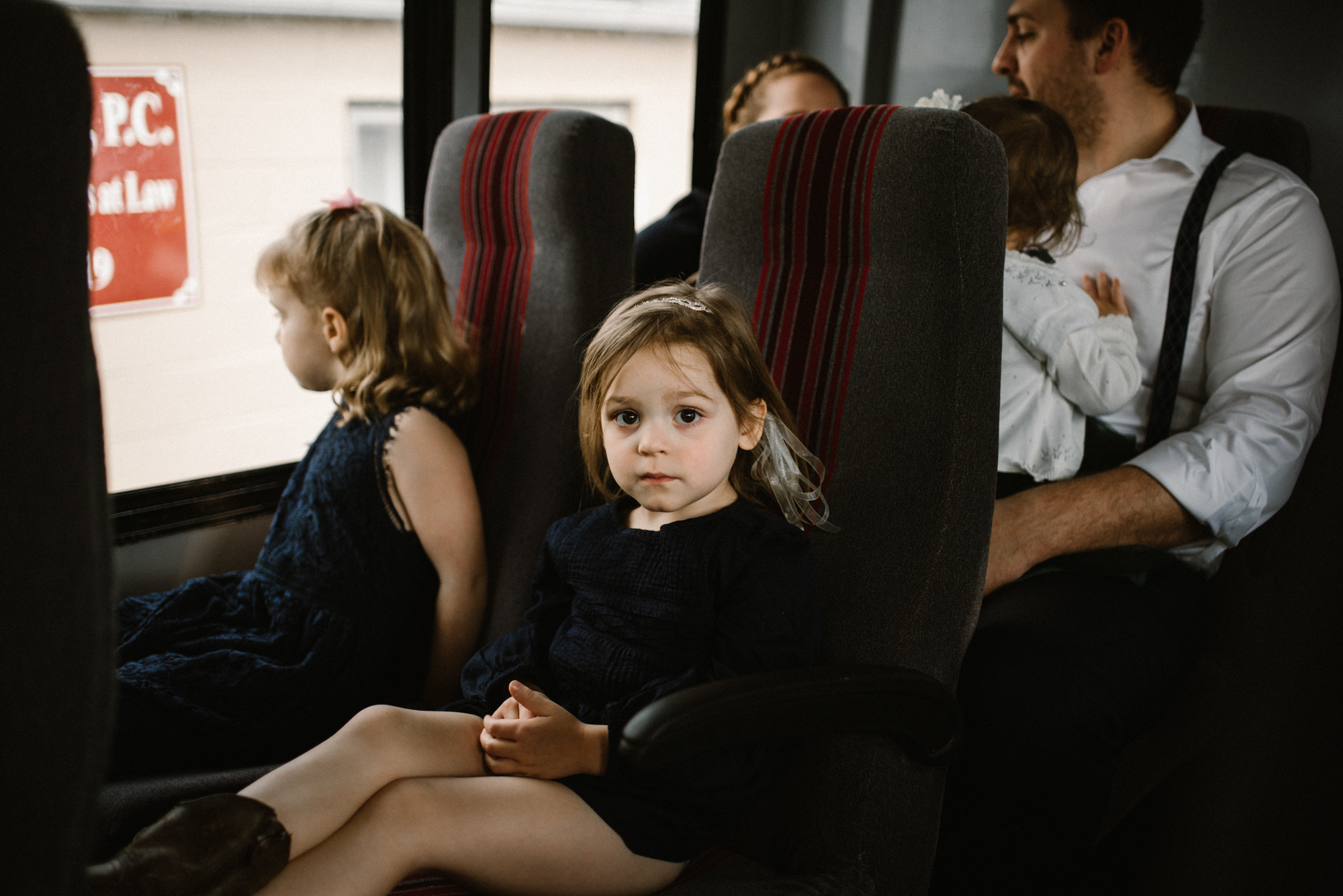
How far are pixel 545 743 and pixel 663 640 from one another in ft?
0.62

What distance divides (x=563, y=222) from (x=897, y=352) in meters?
0.63

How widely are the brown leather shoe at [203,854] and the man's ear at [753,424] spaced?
2.27 feet

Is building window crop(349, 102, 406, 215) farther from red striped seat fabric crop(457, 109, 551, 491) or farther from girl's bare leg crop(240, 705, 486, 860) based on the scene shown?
girl's bare leg crop(240, 705, 486, 860)

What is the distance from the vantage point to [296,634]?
1.49 metres

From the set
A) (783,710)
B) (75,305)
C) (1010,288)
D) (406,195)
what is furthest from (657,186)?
(75,305)

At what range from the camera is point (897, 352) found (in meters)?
1.15

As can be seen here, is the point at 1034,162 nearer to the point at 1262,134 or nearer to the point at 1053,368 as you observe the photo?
the point at 1053,368

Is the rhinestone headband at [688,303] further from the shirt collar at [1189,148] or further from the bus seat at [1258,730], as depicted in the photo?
the shirt collar at [1189,148]

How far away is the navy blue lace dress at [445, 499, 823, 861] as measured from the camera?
1.07 meters

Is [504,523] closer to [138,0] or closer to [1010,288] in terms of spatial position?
[1010,288]

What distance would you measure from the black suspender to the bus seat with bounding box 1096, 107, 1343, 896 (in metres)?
0.20

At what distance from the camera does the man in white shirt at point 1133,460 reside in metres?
1.28

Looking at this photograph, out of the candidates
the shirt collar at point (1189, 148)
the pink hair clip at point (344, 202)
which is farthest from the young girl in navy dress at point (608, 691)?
the shirt collar at point (1189, 148)

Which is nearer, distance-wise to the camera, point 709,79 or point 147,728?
point 147,728
